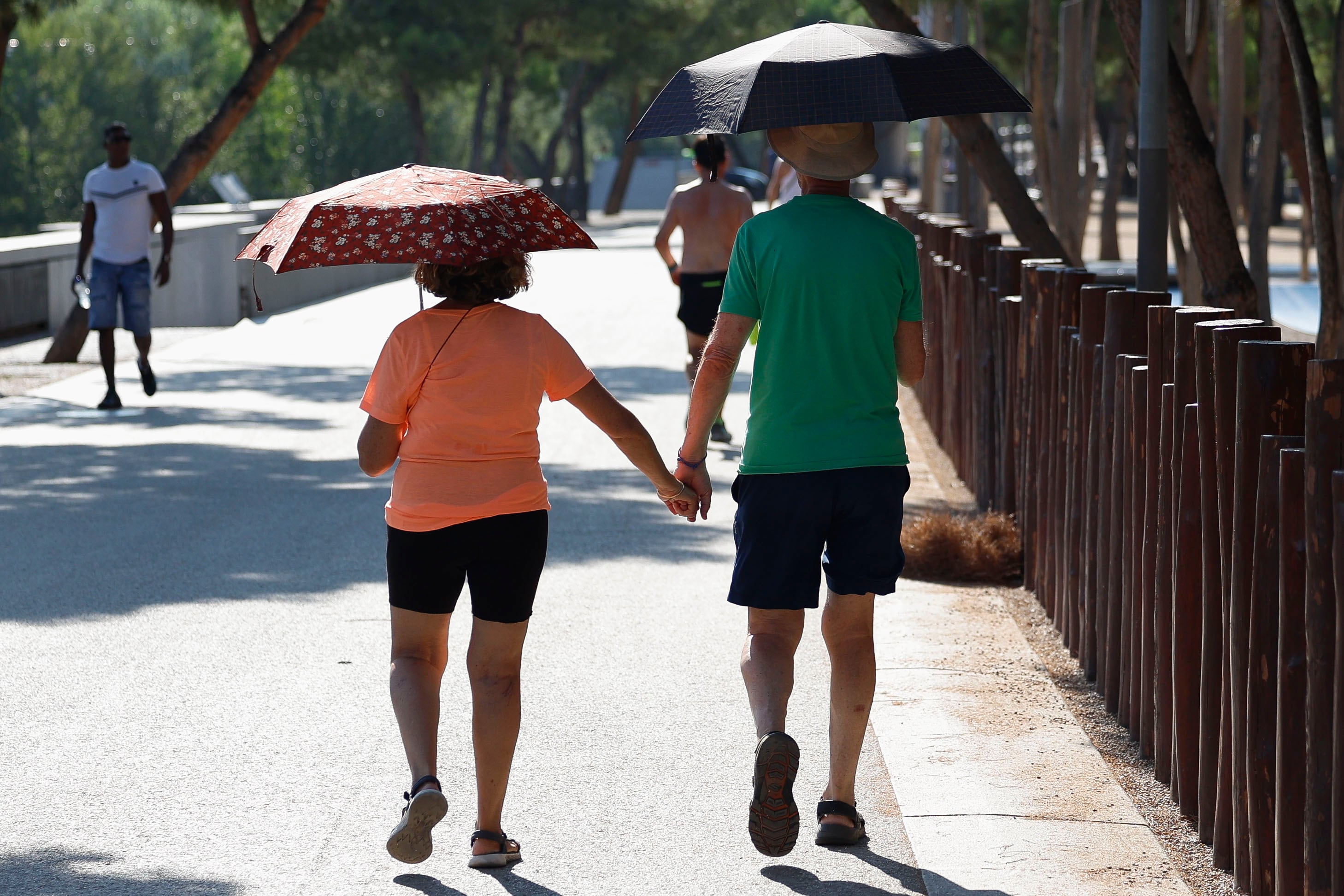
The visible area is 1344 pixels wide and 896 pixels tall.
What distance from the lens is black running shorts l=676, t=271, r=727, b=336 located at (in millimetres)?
11133

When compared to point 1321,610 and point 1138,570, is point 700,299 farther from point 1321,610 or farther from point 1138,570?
point 1321,610

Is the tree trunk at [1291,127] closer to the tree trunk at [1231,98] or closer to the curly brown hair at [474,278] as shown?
the tree trunk at [1231,98]

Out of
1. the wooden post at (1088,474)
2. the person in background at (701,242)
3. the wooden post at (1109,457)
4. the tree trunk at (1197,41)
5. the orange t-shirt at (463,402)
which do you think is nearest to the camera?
the orange t-shirt at (463,402)

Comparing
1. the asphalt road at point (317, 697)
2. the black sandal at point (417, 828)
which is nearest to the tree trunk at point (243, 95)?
the asphalt road at point (317, 697)

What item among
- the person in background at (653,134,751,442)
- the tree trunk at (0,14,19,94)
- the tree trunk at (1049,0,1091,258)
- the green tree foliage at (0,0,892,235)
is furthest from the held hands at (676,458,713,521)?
the green tree foliage at (0,0,892,235)

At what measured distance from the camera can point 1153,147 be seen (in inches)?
A: 312

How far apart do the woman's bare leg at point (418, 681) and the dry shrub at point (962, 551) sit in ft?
12.1

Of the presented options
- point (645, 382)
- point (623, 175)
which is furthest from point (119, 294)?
point (623, 175)

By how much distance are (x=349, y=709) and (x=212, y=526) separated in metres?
3.34

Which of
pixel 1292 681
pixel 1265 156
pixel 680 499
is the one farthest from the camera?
pixel 1265 156

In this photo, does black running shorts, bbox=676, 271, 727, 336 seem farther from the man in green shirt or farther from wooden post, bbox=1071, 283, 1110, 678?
the man in green shirt

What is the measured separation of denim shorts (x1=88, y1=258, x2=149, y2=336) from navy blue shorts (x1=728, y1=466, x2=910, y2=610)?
31.0 ft

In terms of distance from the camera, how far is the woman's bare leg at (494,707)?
437cm

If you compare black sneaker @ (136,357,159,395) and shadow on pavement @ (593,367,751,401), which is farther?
shadow on pavement @ (593,367,751,401)
